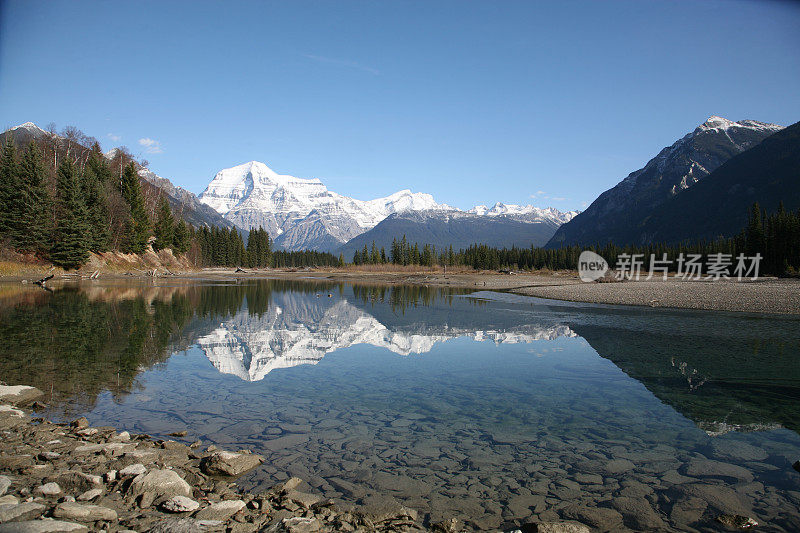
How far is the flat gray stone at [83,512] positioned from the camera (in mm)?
4246

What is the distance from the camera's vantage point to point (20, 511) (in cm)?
420

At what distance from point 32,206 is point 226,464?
59.4 metres

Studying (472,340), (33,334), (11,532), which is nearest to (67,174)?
(33,334)

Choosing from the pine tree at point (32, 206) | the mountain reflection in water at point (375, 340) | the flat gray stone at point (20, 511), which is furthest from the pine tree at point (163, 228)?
the flat gray stone at point (20, 511)

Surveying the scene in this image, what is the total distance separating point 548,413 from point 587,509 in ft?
13.1

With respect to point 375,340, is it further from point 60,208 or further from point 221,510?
point 60,208

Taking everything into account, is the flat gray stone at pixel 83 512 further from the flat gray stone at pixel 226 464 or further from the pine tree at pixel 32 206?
the pine tree at pixel 32 206

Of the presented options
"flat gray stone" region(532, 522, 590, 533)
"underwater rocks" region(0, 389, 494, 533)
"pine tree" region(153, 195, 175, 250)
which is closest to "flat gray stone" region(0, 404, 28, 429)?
"underwater rocks" region(0, 389, 494, 533)

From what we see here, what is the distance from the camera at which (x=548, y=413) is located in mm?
9430

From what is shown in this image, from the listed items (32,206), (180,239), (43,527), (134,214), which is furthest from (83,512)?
→ (180,239)

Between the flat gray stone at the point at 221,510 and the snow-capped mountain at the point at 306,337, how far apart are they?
7253 millimetres

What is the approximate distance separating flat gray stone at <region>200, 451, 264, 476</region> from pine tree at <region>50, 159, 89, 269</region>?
189ft

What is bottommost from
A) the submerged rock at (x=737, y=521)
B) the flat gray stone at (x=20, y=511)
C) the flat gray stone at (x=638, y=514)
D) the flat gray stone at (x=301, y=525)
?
the flat gray stone at (x=638, y=514)

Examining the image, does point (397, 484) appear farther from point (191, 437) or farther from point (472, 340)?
point (472, 340)
